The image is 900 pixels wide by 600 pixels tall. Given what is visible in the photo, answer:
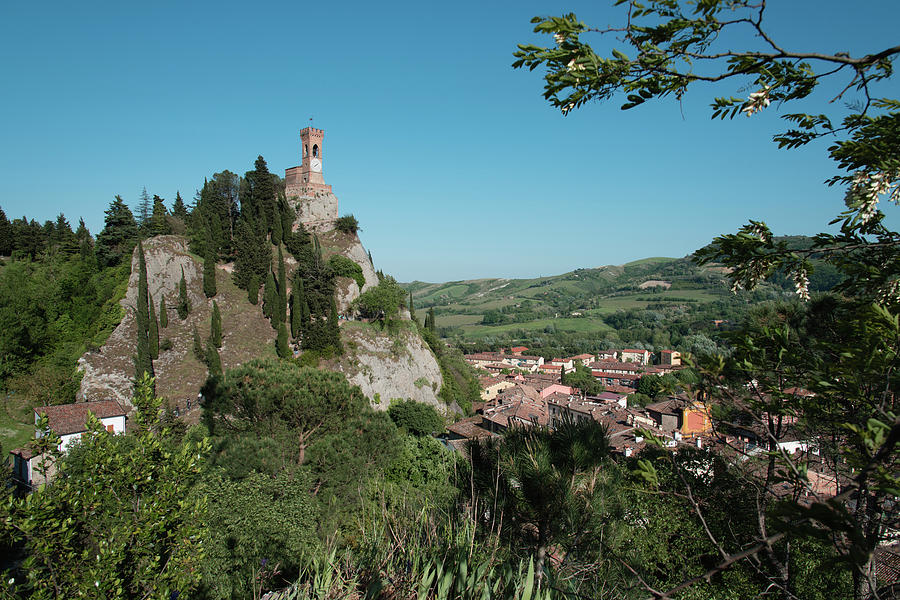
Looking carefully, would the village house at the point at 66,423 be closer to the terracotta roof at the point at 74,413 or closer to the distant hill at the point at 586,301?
the terracotta roof at the point at 74,413

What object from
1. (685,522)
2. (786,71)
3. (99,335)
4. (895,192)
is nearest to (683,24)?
(786,71)

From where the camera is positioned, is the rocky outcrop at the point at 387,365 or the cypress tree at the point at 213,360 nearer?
the cypress tree at the point at 213,360

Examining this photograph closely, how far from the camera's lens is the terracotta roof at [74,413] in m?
21.1

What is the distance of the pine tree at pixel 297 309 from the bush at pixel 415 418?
8.96 metres

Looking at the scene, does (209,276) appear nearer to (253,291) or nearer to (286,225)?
(253,291)

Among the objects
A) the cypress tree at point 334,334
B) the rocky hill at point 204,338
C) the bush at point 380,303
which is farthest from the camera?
the bush at point 380,303

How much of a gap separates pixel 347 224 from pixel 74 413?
2575cm

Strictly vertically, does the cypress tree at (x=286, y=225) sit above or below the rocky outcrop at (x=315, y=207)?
below

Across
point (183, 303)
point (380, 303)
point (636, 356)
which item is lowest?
point (636, 356)

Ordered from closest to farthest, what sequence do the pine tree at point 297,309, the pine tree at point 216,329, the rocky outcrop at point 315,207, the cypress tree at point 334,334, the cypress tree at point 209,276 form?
1. the pine tree at point 216,329
2. the cypress tree at point 334,334
3. the pine tree at point 297,309
4. the cypress tree at point 209,276
5. the rocky outcrop at point 315,207

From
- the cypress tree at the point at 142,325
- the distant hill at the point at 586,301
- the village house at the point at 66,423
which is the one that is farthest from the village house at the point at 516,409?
the distant hill at the point at 586,301

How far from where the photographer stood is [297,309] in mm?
31594

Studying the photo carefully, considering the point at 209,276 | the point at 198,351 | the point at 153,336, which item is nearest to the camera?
the point at 153,336

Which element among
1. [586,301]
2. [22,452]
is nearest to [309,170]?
[22,452]
